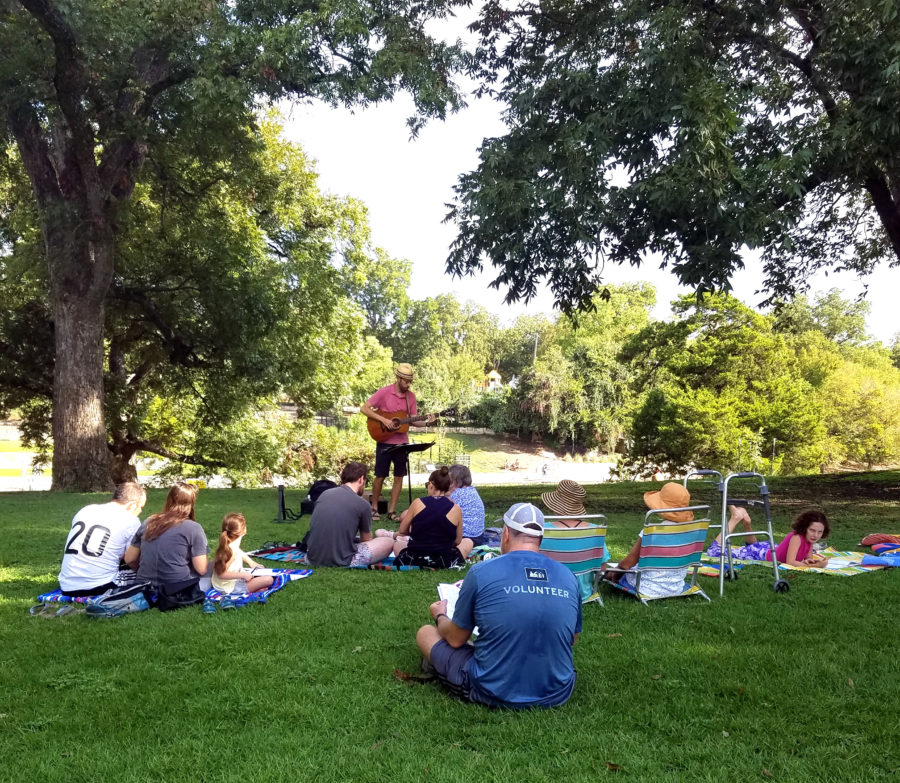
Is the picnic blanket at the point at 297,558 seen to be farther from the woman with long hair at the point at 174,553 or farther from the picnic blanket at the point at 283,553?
the woman with long hair at the point at 174,553

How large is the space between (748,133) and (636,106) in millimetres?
2602

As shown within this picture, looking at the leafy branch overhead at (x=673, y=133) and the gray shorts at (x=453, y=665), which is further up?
the leafy branch overhead at (x=673, y=133)

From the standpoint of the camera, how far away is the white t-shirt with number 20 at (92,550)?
5.79m

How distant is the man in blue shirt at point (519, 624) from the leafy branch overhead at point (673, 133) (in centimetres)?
672

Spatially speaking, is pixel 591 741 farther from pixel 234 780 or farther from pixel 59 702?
pixel 59 702

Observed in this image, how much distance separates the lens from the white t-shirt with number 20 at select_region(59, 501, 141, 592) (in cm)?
579

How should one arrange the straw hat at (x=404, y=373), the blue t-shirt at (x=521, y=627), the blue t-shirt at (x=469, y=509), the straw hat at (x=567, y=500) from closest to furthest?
the blue t-shirt at (x=521, y=627), the straw hat at (x=567, y=500), the blue t-shirt at (x=469, y=509), the straw hat at (x=404, y=373)

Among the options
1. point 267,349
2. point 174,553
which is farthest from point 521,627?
point 267,349

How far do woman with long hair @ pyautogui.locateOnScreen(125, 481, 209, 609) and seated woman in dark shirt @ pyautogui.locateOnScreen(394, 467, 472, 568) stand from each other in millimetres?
2048

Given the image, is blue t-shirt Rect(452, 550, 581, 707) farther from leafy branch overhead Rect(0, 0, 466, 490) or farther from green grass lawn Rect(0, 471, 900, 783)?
leafy branch overhead Rect(0, 0, 466, 490)

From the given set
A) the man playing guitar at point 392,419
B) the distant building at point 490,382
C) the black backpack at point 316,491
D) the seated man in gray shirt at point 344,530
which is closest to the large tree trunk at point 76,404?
the black backpack at point 316,491

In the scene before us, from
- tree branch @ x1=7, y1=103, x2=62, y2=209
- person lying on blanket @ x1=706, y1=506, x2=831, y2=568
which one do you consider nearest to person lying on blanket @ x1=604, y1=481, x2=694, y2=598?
person lying on blanket @ x1=706, y1=506, x2=831, y2=568

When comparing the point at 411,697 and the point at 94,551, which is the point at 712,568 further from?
the point at 94,551

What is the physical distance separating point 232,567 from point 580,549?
9.26ft
